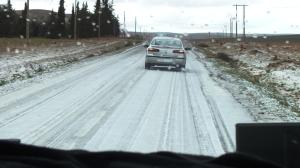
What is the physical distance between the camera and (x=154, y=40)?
96.7 ft

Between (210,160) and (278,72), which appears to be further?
(278,72)

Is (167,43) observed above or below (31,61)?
above

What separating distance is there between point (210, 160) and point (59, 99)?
12719 millimetres

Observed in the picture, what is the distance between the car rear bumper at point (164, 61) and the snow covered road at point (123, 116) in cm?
799

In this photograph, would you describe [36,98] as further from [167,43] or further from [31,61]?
[31,61]

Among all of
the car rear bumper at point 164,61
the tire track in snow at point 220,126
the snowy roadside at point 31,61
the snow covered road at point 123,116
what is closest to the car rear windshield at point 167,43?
the car rear bumper at point 164,61

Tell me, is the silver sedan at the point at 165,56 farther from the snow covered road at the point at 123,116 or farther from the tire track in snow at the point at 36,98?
the snow covered road at the point at 123,116

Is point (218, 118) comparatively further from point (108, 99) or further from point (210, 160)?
point (210, 160)

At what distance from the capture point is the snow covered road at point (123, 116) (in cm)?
945

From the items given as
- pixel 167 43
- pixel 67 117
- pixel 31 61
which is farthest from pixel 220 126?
pixel 31 61

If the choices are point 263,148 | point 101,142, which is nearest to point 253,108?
point 101,142

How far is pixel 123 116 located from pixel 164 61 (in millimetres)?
16489

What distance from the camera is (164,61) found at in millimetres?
28766

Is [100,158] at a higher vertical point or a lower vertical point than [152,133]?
higher
